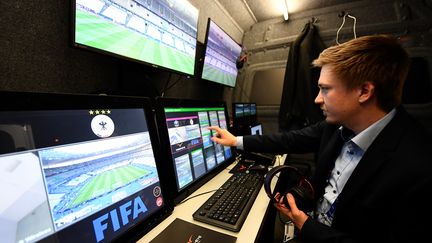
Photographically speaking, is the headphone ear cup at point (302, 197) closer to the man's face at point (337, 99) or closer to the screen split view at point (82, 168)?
the man's face at point (337, 99)

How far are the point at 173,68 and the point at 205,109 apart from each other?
0.30 meters

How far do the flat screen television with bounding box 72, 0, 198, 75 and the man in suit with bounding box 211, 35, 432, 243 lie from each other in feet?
2.45

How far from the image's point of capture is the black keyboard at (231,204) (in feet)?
2.21

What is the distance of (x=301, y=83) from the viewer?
2.18 metres

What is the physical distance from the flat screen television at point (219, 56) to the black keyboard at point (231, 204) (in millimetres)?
926

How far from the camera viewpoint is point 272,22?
8.46 feet

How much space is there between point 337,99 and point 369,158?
26 centimetres

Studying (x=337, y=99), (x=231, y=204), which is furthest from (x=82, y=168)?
(x=337, y=99)

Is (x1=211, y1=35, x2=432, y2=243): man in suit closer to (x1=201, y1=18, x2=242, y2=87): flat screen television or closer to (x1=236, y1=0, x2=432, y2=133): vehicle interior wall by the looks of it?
(x1=201, y1=18, x2=242, y2=87): flat screen television

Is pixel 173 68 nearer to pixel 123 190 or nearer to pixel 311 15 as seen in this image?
pixel 123 190

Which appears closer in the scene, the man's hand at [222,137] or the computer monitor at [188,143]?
the computer monitor at [188,143]

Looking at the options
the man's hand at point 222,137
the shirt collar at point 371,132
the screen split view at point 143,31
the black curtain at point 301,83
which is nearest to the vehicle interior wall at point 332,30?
the black curtain at point 301,83

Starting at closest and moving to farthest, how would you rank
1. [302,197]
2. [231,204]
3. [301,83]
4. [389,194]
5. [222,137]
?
1. [389,194]
2. [231,204]
3. [302,197]
4. [222,137]
5. [301,83]

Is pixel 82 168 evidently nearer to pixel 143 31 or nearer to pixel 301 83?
pixel 143 31
